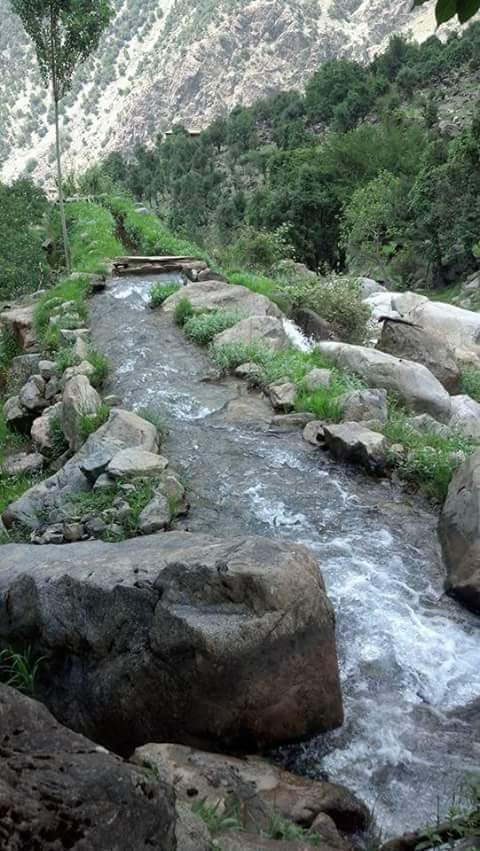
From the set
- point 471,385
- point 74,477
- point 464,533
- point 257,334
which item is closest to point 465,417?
point 471,385

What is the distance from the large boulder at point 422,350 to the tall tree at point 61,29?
36.6 ft

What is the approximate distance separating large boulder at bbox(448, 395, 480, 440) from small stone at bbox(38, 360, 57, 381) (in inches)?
266

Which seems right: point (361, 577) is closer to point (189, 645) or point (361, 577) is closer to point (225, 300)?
point (189, 645)

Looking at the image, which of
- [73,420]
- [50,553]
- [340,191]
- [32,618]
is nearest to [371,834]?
[32,618]

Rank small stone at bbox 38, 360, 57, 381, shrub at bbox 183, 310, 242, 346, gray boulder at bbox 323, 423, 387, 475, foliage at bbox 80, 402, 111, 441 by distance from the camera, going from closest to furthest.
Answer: gray boulder at bbox 323, 423, 387, 475, foliage at bbox 80, 402, 111, 441, small stone at bbox 38, 360, 57, 381, shrub at bbox 183, 310, 242, 346

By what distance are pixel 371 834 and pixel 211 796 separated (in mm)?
1016

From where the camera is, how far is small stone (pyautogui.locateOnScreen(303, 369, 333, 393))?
10.1 meters

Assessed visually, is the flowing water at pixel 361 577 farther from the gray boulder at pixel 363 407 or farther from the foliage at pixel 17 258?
the foliage at pixel 17 258

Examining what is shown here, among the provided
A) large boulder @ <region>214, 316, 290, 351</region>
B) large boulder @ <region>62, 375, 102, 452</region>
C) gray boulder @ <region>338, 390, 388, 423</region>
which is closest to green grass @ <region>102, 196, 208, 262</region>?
large boulder @ <region>214, 316, 290, 351</region>

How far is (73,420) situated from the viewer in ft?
30.9

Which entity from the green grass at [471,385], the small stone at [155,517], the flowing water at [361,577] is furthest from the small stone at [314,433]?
the green grass at [471,385]

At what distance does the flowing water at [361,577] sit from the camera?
443 cm

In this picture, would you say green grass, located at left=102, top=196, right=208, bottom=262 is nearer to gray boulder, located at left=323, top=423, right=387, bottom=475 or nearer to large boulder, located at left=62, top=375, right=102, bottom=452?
large boulder, located at left=62, top=375, right=102, bottom=452

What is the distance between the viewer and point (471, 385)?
46.5 ft
